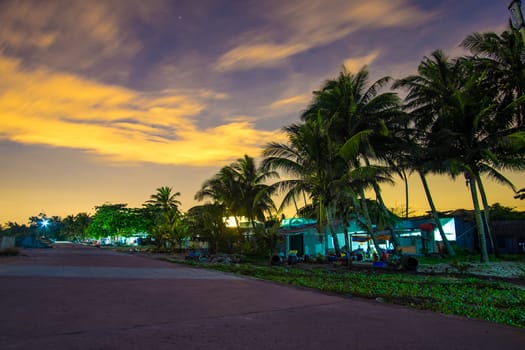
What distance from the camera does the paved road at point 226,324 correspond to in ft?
12.8

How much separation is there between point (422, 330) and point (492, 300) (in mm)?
3520

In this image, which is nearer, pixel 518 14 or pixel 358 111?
pixel 518 14

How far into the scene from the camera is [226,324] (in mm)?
4781

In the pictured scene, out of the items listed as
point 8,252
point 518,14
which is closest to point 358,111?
point 518,14

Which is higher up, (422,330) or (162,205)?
(162,205)

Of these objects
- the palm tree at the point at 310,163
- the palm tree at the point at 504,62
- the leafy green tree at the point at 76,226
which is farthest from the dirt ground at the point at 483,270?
the leafy green tree at the point at 76,226

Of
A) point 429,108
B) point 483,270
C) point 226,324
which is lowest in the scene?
point 483,270

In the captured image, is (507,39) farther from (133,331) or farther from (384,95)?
(133,331)

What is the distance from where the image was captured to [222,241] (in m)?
31.4

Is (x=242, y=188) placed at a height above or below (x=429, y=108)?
below

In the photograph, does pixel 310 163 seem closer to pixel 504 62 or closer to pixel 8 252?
pixel 504 62

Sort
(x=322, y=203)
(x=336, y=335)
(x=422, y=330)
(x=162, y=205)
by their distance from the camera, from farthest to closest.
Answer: (x=162, y=205), (x=322, y=203), (x=422, y=330), (x=336, y=335)

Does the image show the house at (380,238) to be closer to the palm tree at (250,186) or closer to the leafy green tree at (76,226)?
the palm tree at (250,186)

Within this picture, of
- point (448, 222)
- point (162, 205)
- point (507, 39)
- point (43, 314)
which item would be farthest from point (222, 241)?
point (43, 314)
